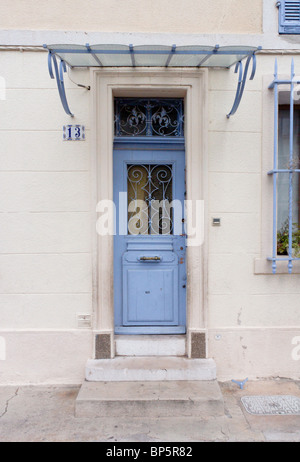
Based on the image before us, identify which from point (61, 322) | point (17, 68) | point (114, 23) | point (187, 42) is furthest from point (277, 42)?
point (61, 322)

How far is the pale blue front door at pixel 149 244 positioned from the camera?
4.09 meters

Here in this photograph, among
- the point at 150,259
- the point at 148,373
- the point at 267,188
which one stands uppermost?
the point at 267,188

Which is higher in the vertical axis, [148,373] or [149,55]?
[149,55]

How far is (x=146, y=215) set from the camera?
4145 millimetres

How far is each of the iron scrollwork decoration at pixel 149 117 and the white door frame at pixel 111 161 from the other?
21 cm

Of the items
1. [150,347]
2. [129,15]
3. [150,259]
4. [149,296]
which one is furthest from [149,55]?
[150,347]

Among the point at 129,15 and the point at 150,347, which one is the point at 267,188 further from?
the point at 129,15

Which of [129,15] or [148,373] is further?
[129,15]

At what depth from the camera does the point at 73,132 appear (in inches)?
151

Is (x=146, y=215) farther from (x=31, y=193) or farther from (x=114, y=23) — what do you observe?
(x=114, y=23)

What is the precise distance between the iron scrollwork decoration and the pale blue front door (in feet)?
0.51

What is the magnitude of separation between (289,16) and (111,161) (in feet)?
8.27

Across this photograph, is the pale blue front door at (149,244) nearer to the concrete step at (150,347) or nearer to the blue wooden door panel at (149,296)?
the blue wooden door panel at (149,296)
